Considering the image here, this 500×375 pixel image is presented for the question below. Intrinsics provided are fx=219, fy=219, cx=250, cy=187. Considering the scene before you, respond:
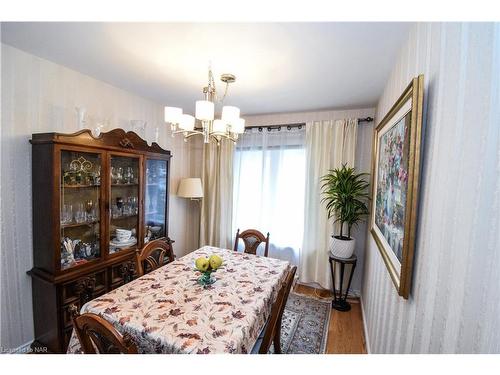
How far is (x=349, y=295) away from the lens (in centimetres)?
288

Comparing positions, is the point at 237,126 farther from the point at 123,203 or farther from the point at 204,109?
the point at 123,203

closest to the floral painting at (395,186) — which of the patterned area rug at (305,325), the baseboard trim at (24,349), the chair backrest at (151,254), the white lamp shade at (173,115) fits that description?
the patterned area rug at (305,325)

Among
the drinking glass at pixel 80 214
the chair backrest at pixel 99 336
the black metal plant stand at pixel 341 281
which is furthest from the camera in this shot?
the black metal plant stand at pixel 341 281

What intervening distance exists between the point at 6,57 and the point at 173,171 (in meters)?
1.92

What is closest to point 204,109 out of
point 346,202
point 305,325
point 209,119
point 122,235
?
point 209,119

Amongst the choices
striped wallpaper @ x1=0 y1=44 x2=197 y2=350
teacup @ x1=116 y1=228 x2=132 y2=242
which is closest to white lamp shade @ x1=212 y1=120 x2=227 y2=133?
striped wallpaper @ x1=0 y1=44 x2=197 y2=350

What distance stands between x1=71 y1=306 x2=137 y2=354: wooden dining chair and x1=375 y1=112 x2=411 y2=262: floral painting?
4.11ft

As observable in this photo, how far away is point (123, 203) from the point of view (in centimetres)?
239

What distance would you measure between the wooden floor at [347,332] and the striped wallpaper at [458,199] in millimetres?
1117

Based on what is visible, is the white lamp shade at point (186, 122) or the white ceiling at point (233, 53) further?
the white lamp shade at point (186, 122)

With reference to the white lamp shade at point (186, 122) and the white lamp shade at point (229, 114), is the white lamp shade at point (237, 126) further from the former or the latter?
the white lamp shade at point (186, 122)

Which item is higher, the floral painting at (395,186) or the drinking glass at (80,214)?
the floral painting at (395,186)

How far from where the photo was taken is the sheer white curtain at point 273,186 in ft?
9.96

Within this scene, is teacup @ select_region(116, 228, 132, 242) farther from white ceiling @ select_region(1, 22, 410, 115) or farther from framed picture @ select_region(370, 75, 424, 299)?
framed picture @ select_region(370, 75, 424, 299)
